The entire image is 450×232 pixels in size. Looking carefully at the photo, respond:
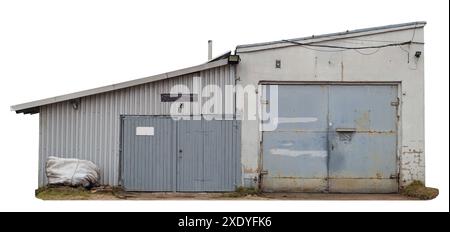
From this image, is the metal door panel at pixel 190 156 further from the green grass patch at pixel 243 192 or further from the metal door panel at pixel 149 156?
the green grass patch at pixel 243 192

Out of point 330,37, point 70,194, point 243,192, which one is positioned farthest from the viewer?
point 330,37

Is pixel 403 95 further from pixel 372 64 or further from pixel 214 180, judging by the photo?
pixel 214 180

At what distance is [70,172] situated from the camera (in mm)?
11773

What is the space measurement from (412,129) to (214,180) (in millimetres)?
4646

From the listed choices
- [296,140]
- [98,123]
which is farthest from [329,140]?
[98,123]

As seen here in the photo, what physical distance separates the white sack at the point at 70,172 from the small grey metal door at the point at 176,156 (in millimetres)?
788

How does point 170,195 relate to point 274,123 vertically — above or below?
below

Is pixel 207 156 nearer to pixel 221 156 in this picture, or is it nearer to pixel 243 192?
pixel 221 156

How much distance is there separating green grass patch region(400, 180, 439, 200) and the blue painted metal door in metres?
0.29

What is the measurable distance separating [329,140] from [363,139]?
78 centimetres

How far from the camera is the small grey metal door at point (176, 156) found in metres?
12.2

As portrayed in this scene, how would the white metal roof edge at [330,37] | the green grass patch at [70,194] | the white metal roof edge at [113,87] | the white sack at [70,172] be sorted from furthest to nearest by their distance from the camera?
the white metal roof edge at [330,37] < the white metal roof edge at [113,87] < the white sack at [70,172] < the green grass patch at [70,194]

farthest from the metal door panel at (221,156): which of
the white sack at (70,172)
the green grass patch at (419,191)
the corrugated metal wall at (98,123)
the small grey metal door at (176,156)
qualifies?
the green grass patch at (419,191)

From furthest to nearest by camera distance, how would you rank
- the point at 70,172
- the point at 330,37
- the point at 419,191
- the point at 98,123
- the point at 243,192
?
the point at 330,37 → the point at 98,123 → the point at 243,192 → the point at 419,191 → the point at 70,172
